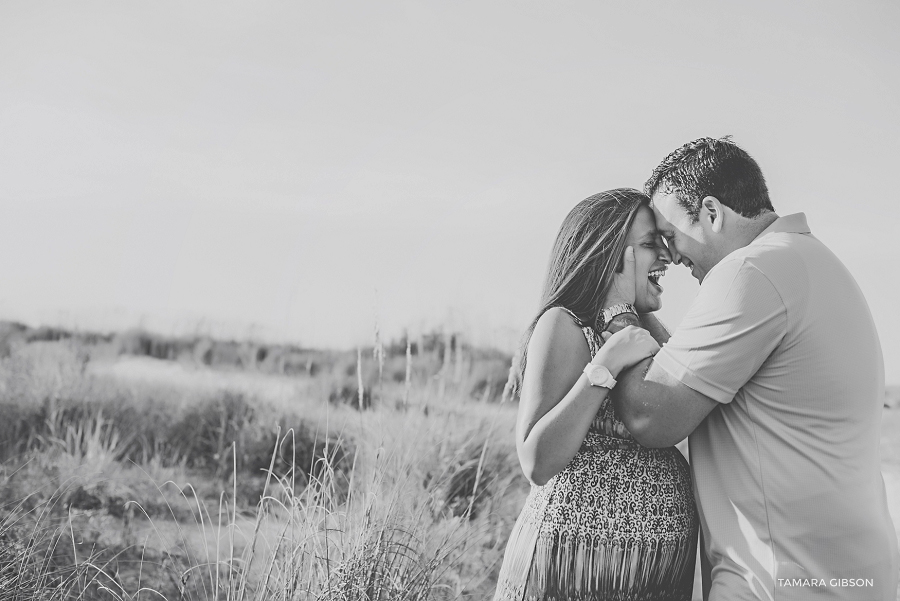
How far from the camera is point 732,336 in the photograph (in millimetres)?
2004

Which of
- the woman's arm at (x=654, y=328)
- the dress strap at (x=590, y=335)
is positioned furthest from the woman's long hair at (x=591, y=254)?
the woman's arm at (x=654, y=328)

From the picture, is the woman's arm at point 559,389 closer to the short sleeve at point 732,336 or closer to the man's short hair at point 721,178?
the short sleeve at point 732,336

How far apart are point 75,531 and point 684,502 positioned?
161 inches

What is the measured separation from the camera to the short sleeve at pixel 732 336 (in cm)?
201

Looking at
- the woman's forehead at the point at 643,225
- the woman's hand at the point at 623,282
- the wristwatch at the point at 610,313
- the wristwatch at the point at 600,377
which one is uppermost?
the woman's forehead at the point at 643,225

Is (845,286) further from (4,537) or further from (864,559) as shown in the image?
(4,537)

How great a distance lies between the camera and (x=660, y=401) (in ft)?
6.81

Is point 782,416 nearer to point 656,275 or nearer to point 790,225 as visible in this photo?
point 790,225

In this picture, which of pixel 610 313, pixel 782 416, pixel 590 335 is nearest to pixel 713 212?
pixel 610 313

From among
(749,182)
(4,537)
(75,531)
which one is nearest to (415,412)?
(75,531)

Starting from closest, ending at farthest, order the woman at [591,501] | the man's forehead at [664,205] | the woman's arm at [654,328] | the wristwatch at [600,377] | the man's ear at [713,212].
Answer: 1. the wristwatch at [600,377]
2. the woman at [591,501]
3. the man's ear at [713,212]
4. the man's forehead at [664,205]
5. the woman's arm at [654,328]

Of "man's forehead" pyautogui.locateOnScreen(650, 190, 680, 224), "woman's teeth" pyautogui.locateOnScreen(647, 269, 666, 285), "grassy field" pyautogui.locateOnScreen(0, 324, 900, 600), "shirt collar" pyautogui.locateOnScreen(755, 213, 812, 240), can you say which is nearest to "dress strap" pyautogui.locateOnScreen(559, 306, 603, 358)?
"woman's teeth" pyautogui.locateOnScreen(647, 269, 666, 285)

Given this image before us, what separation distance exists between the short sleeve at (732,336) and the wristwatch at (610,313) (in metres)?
0.46

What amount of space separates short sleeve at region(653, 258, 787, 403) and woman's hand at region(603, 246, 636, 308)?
0.56 m
